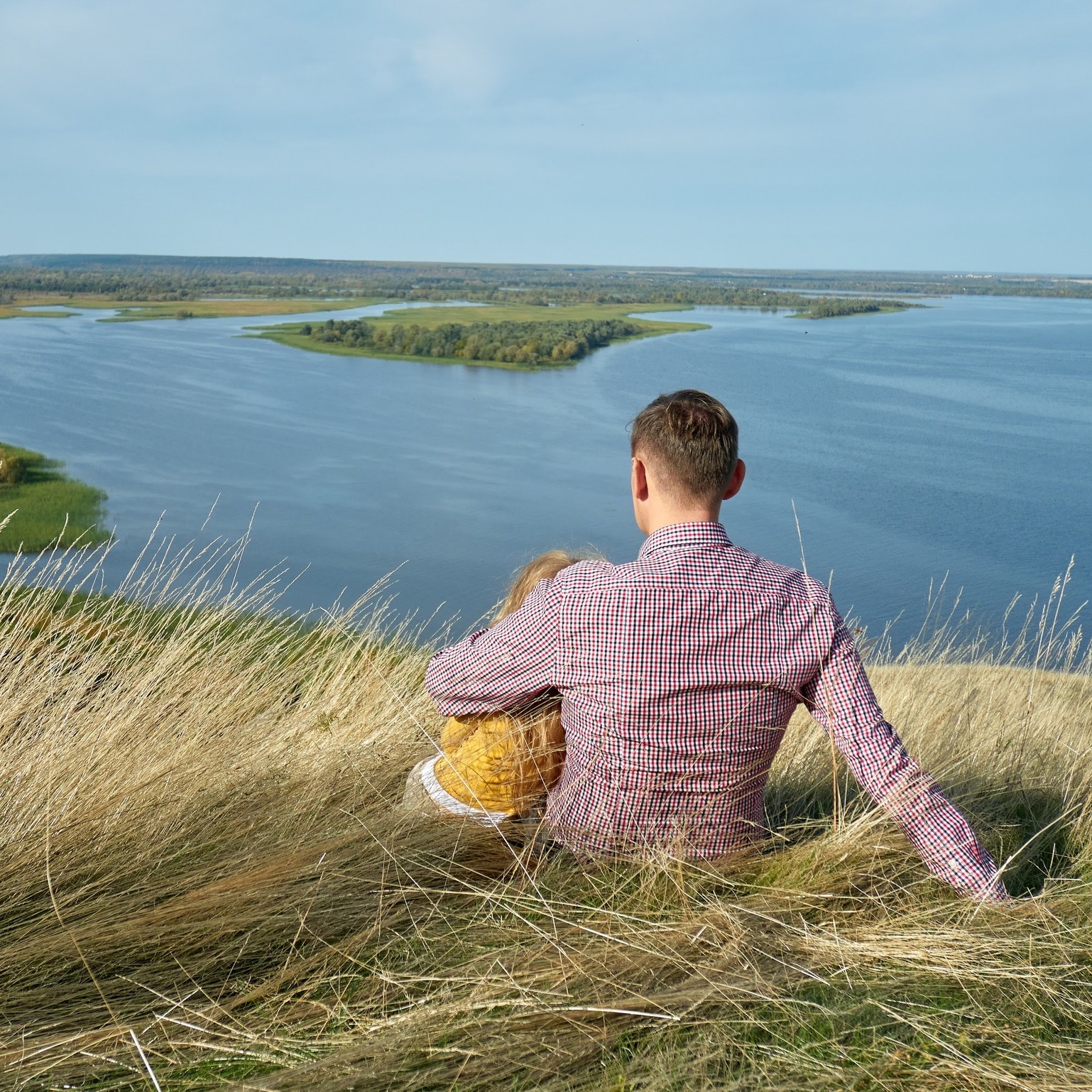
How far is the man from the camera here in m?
1.61

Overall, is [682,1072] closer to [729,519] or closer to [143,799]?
[143,799]

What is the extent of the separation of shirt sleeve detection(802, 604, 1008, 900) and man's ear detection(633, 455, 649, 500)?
36 centimetres

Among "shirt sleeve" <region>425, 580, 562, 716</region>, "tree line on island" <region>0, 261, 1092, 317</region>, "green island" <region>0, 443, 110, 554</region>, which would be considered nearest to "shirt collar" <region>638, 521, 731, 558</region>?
"shirt sleeve" <region>425, 580, 562, 716</region>

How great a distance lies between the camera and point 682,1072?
1288 millimetres

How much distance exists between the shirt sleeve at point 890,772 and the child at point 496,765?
0.50 meters

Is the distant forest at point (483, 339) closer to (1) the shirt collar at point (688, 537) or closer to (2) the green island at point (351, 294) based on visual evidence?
(2) the green island at point (351, 294)

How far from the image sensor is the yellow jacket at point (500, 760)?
188cm

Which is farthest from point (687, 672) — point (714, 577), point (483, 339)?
point (483, 339)

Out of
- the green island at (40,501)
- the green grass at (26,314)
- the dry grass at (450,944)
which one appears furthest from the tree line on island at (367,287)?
the dry grass at (450,944)

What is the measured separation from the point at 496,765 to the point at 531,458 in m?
23.8

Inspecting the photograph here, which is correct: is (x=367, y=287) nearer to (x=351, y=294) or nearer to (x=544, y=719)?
(x=351, y=294)

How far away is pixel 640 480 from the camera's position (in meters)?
1.74

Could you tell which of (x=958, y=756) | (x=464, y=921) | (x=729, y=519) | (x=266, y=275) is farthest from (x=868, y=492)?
(x=266, y=275)

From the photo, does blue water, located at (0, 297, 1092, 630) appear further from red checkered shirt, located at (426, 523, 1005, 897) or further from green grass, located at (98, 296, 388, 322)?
green grass, located at (98, 296, 388, 322)
